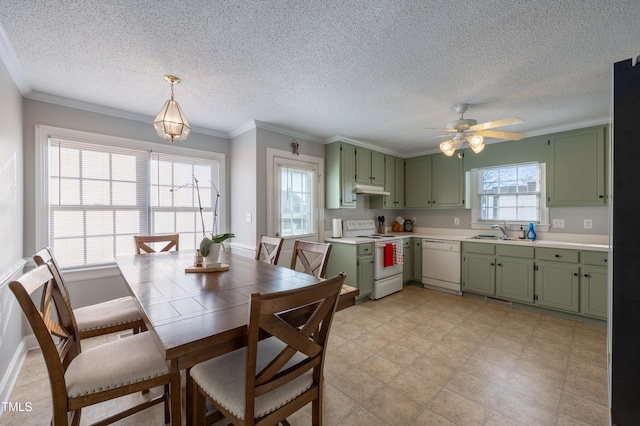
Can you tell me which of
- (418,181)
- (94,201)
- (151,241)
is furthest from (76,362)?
(418,181)

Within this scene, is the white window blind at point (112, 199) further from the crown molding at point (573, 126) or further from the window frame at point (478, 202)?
the crown molding at point (573, 126)

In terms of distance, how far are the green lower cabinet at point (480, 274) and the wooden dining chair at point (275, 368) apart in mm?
3364

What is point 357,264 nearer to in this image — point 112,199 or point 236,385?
point 236,385

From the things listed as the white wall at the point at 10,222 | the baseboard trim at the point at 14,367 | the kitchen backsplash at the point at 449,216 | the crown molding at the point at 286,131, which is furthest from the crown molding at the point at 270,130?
the baseboard trim at the point at 14,367

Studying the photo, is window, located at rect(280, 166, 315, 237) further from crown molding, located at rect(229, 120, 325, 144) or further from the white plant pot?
the white plant pot

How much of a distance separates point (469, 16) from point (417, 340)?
2.63m

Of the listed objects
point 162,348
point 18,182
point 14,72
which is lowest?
point 162,348

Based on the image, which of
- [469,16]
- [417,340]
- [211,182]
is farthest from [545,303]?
[211,182]

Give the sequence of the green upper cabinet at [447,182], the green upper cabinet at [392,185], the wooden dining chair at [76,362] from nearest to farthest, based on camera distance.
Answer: the wooden dining chair at [76,362]
the green upper cabinet at [447,182]
the green upper cabinet at [392,185]

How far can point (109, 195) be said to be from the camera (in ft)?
9.84

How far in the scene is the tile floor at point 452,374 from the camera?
171 cm

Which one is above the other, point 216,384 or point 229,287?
point 229,287

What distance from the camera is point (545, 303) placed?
3.34 m

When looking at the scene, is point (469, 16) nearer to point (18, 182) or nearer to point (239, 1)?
point (239, 1)
